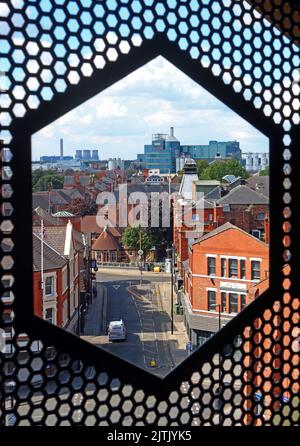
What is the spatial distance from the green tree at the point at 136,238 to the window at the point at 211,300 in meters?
9.59

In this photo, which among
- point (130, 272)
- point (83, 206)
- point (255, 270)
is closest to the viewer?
point (255, 270)

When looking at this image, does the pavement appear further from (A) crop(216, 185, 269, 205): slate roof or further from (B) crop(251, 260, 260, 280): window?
(A) crop(216, 185, 269, 205): slate roof

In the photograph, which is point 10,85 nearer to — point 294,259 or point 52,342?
point 52,342

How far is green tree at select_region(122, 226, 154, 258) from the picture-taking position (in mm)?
20312

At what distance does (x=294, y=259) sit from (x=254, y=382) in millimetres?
311

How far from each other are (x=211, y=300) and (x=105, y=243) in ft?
35.0

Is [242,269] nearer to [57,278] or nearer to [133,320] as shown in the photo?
[57,278]

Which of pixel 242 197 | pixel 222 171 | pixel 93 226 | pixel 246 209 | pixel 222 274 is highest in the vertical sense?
pixel 222 171

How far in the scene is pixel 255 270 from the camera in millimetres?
9883

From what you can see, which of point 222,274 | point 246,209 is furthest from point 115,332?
point 246,209

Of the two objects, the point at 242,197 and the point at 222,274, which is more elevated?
the point at 242,197

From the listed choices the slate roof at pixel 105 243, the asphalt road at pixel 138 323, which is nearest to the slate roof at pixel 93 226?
the slate roof at pixel 105 243

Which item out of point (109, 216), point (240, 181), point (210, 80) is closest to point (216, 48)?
point (210, 80)

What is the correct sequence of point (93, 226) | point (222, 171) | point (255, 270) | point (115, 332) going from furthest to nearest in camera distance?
point (222, 171) < point (93, 226) < point (115, 332) < point (255, 270)
